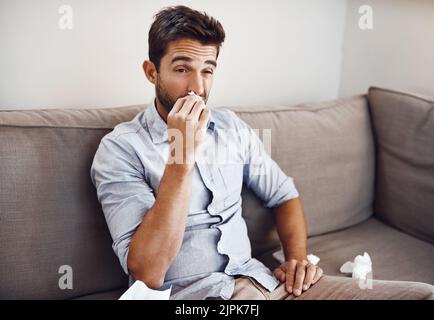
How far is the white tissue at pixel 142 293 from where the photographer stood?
3.31 ft

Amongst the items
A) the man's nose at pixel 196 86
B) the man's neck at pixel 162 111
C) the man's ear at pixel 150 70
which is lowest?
the man's neck at pixel 162 111

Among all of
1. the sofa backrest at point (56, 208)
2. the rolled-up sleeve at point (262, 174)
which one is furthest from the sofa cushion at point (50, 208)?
the rolled-up sleeve at point (262, 174)

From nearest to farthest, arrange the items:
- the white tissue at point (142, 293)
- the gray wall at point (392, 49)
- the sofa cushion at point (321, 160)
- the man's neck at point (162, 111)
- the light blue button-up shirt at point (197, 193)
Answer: the white tissue at point (142, 293) → the light blue button-up shirt at point (197, 193) → the man's neck at point (162, 111) → the sofa cushion at point (321, 160) → the gray wall at point (392, 49)

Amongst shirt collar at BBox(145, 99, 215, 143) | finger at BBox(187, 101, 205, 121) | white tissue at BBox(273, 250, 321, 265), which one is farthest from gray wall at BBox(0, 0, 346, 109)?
white tissue at BBox(273, 250, 321, 265)

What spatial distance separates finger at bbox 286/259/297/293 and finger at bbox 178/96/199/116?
1.42ft

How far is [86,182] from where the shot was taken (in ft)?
3.92

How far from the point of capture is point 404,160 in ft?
5.12

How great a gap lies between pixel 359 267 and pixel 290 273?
0.85 feet

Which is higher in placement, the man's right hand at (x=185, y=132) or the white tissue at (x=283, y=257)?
the man's right hand at (x=185, y=132)

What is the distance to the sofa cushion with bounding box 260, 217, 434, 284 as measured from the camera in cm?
138

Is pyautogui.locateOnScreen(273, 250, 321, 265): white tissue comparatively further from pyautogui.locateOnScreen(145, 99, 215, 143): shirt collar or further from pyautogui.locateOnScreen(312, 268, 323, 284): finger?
pyautogui.locateOnScreen(145, 99, 215, 143): shirt collar

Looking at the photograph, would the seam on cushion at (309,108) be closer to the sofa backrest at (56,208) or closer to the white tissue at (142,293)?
the sofa backrest at (56,208)

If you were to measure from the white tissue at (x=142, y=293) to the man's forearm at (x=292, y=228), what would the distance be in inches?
15.1
